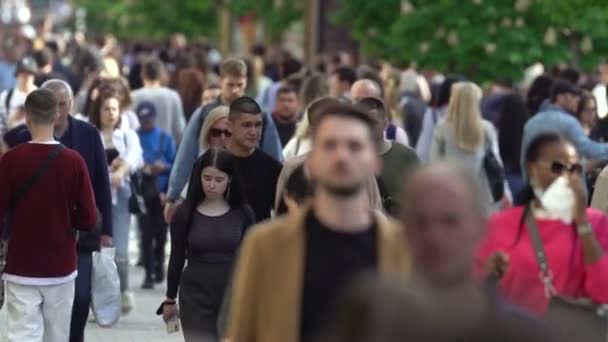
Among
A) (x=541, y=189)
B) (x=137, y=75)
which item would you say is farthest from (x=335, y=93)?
(x=541, y=189)

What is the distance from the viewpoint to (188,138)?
42.2 ft

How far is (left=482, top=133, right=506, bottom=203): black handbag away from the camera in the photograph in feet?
49.2

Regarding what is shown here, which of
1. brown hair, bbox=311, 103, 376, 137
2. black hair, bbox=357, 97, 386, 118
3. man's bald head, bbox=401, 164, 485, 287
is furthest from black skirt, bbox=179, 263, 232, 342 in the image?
man's bald head, bbox=401, 164, 485, 287

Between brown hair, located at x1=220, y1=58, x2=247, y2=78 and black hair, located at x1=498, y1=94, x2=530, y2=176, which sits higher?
brown hair, located at x1=220, y1=58, x2=247, y2=78

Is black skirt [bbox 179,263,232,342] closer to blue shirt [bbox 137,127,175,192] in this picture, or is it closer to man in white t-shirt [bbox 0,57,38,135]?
blue shirt [bbox 137,127,175,192]

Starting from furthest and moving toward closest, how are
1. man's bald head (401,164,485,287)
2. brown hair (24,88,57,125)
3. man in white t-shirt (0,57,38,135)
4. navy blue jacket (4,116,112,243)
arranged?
man in white t-shirt (0,57,38,135), navy blue jacket (4,116,112,243), brown hair (24,88,57,125), man's bald head (401,164,485,287)

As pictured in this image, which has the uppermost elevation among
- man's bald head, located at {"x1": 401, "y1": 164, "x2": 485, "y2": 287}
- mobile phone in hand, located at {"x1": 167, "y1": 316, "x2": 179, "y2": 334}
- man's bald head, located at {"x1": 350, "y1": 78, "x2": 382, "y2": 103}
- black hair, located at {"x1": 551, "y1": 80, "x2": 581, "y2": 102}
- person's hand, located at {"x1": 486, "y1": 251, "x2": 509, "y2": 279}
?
man's bald head, located at {"x1": 401, "y1": 164, "x2": 485, "y2": 287}

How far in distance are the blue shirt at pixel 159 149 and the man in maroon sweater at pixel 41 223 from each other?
5461mm

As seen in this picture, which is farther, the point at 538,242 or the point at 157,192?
the point at 157,192

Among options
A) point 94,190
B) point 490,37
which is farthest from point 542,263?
point 490,37

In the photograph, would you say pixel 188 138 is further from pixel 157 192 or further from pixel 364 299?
pixel 364 299

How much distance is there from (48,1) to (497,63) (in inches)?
3780

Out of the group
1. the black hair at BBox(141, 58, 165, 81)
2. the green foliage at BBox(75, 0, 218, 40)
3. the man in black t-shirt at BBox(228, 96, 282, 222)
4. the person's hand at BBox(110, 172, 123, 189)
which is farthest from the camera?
the green foliage at BBox(75, 0, 218, 40)

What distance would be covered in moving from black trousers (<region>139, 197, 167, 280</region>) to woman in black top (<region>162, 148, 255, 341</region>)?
574cm
